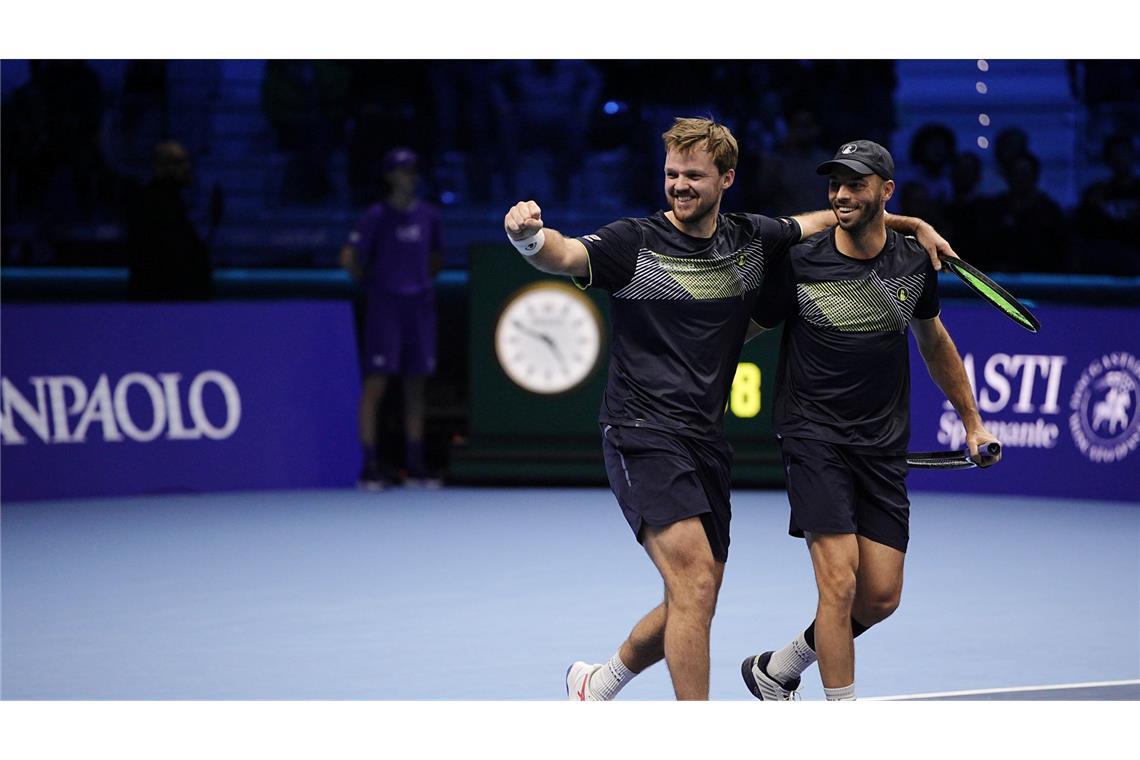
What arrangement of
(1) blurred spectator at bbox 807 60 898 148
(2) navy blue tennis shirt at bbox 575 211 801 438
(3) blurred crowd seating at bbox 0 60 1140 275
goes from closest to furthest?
(2) navy blue tennis shirt at bbox 575 211 801 438 < (1) blurred spectator at bbox 807 60 898 148 < (3) blurred crowd seating at bbox 0 60 1140 275

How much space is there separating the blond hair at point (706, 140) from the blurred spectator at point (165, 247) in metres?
7.41

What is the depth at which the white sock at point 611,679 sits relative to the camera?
5508 mm

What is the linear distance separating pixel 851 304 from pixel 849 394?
286mm

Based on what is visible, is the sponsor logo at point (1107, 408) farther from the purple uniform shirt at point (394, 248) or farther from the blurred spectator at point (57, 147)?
the blurred spectator at point (57, 147)

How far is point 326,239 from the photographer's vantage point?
18.6 m

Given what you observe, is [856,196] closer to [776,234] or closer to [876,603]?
[776,234]

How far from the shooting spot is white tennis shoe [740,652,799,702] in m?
5.79

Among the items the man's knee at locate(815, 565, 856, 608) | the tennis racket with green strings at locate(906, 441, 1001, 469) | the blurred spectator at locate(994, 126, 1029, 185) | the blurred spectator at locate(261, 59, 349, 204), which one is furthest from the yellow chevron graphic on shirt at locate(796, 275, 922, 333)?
the blurred spectator at locate(261, 59, 349, 204)

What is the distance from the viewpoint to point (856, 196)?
5.28 meters

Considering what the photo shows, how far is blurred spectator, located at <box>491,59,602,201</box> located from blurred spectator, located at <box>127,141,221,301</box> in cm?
685

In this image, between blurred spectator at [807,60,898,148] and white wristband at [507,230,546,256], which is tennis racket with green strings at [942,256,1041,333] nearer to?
white wristband at [507,230,546,256]

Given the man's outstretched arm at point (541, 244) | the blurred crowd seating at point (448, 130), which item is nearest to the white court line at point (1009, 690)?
the man's outstretched arm at point (541, 244)

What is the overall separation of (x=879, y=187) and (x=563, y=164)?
13.3m

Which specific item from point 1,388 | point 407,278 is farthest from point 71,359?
point 407,278
